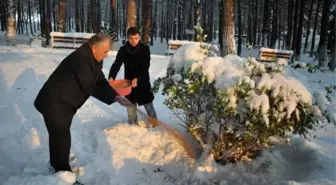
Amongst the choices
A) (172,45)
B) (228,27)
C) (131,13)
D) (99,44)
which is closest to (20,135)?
(99,44)

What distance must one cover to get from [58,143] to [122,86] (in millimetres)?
1436

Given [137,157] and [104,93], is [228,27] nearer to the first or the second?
[137,157]

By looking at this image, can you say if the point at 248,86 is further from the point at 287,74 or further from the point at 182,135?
the point at 182,135

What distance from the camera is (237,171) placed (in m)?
4.60

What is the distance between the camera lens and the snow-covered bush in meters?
3.93

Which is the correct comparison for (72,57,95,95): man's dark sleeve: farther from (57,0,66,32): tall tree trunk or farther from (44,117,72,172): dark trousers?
(57,0,66,32): tall tree trunk

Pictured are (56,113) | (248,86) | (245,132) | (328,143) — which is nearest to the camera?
(56,113)

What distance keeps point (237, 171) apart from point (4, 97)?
193 inches

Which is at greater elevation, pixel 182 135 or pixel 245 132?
pixel 245 132

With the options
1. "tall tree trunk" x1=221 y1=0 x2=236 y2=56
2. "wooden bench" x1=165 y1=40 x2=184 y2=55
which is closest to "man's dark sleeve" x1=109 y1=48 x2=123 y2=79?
"tall tree trunk" x1=221 y1=0 x2=236 y2=56

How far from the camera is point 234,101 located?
389cm

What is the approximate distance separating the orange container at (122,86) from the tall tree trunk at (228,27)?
6.77 m

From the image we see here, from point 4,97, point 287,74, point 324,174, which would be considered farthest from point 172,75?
point 4,97

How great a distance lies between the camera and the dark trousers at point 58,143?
12.2ft
